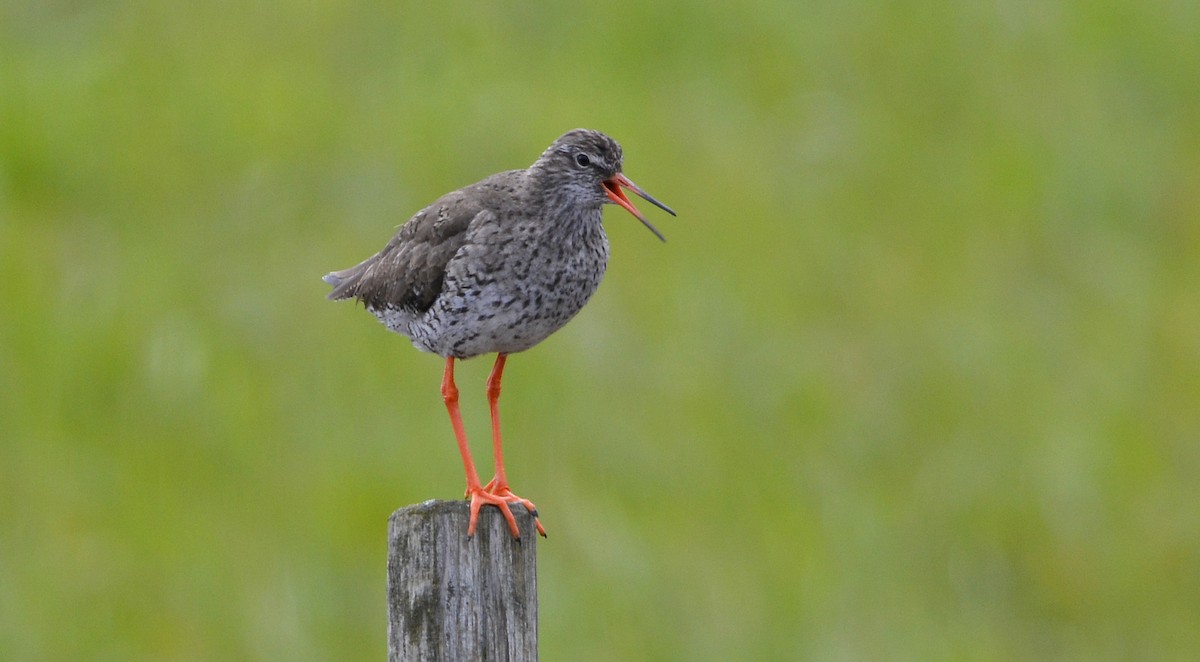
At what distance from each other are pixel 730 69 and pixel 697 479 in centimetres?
683

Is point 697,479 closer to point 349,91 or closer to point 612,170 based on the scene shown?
point 612,170

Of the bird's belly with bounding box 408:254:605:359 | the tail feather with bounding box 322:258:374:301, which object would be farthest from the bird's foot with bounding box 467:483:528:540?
the tail feather with bounding box 322:258:374:301

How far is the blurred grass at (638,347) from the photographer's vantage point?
10320 millimetres

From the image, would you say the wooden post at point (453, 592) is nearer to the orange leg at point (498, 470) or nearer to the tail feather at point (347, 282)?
the orange leg at point (498, 470)

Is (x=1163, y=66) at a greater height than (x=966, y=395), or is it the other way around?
(x=1163, y=66)

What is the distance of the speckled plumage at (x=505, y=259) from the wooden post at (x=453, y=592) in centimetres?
137

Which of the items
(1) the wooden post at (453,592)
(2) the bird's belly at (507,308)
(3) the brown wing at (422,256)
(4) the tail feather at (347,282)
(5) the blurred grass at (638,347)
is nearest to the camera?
(1) the wooden post at (453,592)

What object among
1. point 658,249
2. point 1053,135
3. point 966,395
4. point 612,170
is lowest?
point 612,170

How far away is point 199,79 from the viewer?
1431cm

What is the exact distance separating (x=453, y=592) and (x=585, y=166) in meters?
2.34

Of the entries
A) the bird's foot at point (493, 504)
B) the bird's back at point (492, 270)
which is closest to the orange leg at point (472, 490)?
the bird's foot at point (493, 504)

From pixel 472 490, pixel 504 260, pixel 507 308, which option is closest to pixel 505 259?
pixel 504 260

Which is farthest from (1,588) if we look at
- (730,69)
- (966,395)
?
(730,69)

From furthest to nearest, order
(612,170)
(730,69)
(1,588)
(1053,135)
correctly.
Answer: (730,69), (1053,135), (1,588), (612,170)
